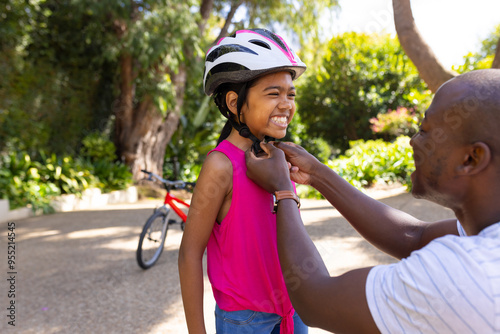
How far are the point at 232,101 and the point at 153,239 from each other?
3.67 m

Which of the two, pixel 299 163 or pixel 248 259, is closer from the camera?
pixel 248 259

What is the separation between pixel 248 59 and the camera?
159cm

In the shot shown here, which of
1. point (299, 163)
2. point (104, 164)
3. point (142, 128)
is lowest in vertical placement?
point (104, 164)

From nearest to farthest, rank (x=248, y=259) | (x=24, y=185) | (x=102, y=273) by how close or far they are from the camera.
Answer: (x=248, y=259) → (x=102, y=273) → (x=24, y=185)

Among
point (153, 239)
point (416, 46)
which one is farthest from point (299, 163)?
point (416, 46)

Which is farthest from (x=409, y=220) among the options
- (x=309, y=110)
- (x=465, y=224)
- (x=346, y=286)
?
(x=309, y=110)

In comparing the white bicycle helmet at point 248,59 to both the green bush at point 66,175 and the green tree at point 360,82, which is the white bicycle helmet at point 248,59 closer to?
the green bush at point 66,175

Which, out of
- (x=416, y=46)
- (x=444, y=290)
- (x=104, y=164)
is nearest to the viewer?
(x=444, y=290)

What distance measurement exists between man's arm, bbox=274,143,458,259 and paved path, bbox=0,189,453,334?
207 cm

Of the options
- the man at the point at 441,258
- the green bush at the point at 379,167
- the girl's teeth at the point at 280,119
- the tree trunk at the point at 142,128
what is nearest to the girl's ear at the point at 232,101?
the girl's teeth at the point at 280,119

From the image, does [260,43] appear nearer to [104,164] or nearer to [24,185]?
[24,185]

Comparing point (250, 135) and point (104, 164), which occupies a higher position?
point (250, 135)

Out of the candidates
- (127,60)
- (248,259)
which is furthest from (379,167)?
(248,259)

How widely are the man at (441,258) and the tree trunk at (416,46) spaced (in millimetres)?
5822
